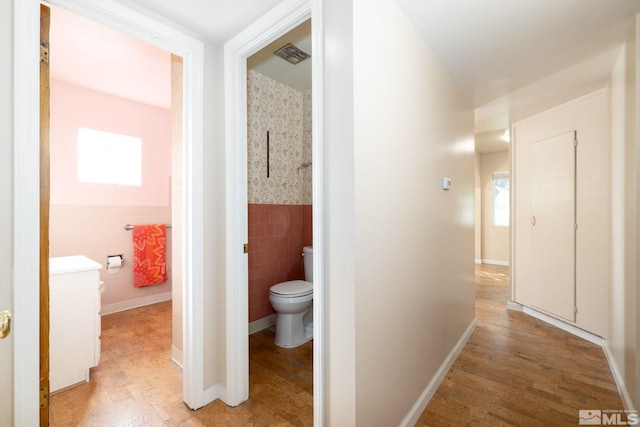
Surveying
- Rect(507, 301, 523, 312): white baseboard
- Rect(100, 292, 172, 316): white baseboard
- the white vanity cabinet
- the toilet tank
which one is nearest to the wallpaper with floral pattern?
the toilet tank

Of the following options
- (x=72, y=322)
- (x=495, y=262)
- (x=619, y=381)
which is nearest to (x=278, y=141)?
(x=72, y=322)

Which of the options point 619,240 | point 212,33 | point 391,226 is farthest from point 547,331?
point 212,33

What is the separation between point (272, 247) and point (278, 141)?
116 centimetres

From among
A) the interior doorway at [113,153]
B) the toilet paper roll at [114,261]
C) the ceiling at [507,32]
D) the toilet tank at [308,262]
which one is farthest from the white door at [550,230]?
the toilet paper roll at [114,261]

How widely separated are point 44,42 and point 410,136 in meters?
1.81

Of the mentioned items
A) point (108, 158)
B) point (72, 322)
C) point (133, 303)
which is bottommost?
point (133, 303)

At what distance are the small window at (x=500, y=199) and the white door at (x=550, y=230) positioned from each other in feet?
9.95

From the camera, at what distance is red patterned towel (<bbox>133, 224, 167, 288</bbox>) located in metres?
3.41

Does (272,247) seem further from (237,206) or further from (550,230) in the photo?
(550,230)

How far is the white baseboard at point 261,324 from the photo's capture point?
2758 millimetres

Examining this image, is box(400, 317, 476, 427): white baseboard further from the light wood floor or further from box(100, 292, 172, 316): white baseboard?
box(100, 292, 172, 316): white baseboard

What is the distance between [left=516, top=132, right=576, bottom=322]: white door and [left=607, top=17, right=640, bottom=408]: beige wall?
2.12 feet

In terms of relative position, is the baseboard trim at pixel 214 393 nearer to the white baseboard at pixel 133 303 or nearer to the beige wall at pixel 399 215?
the beige wall at pixel 399 215

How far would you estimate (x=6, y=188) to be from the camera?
3.49 feet
